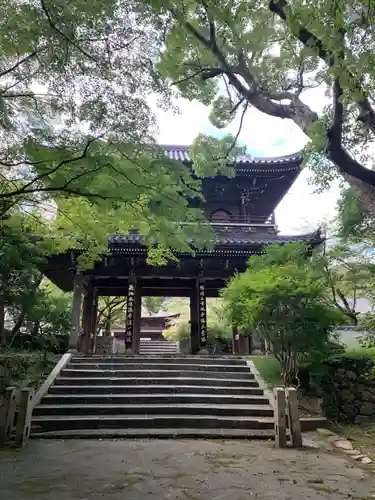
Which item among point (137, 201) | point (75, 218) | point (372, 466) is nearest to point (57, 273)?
point (75, 218)

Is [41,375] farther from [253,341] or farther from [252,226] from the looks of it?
[252,226]

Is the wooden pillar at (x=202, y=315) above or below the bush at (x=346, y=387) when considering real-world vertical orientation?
above

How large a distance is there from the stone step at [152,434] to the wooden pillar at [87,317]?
278 inches

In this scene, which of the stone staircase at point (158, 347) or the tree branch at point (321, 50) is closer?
the tree branch at point (321, 50)

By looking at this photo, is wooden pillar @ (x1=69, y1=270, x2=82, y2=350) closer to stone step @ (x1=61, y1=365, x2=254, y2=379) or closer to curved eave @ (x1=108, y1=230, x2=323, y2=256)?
curved eave @ (x1=108, y1=230, x2=323, y2=256)

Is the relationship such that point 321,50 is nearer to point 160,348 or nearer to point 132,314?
point 132,314

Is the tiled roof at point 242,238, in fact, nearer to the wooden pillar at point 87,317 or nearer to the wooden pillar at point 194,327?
the wooden pillar at point 194,327

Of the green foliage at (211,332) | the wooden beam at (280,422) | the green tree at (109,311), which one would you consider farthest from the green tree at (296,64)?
the green tree at (109,311)

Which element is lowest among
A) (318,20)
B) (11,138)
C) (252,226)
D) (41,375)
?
(41,375)

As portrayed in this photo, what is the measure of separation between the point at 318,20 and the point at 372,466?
17.4ft

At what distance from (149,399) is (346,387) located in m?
4.36

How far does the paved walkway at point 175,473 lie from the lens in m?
3.48

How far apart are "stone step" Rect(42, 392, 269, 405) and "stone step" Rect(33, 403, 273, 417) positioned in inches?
8.5

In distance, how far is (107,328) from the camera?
20594 millimetres
